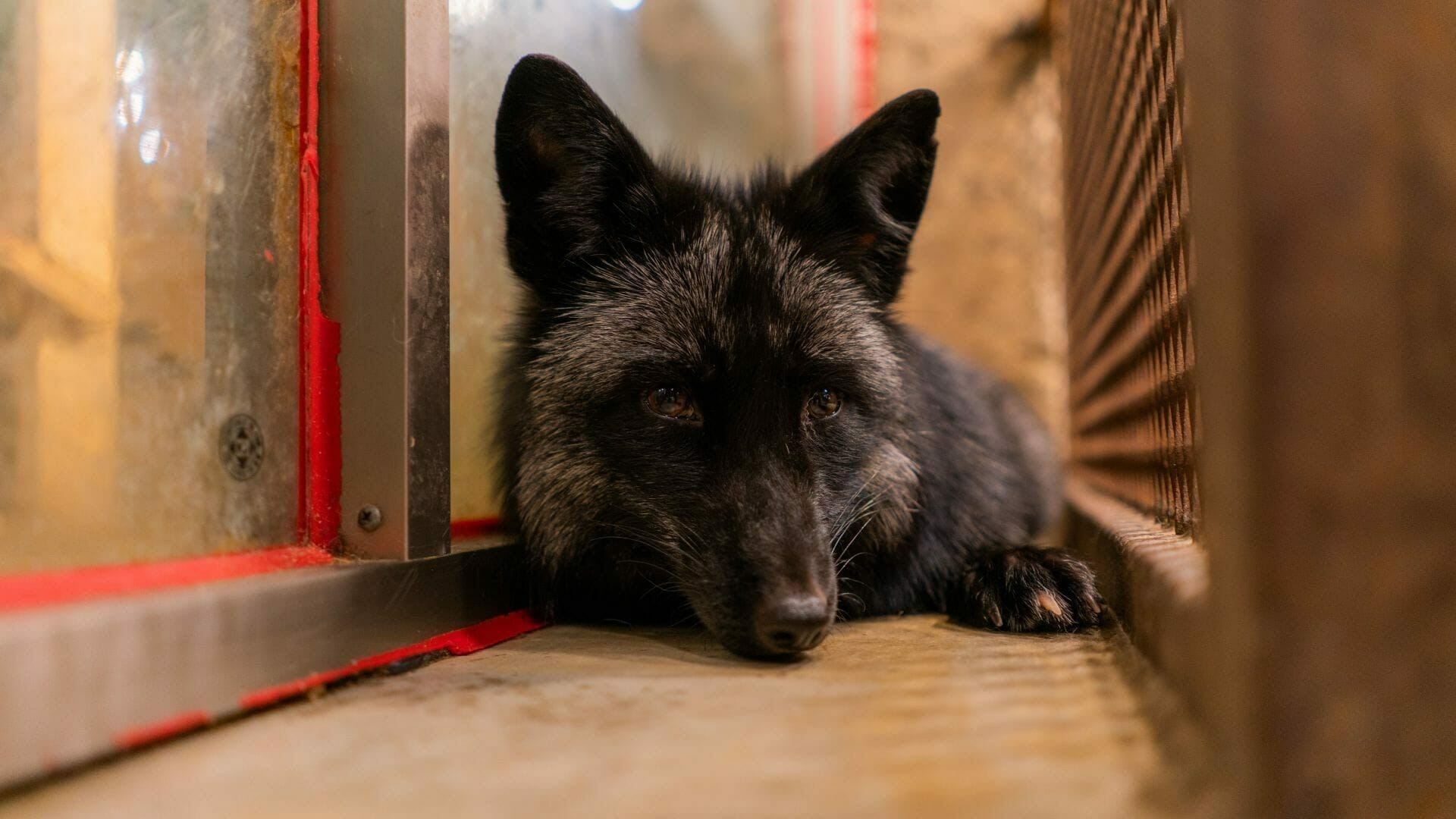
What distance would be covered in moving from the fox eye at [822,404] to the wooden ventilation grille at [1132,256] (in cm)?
68

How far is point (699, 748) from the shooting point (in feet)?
3.53

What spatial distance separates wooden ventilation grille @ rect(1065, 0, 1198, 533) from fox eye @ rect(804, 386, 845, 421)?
68cm

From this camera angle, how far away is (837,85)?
438cm

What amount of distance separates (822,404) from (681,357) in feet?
1.13

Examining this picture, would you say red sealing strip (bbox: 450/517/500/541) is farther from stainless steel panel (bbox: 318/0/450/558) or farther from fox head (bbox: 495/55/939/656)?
stainless steel panel (bbox: 318/0/450/558)

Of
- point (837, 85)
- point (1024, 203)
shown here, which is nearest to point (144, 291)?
point (837, 85)

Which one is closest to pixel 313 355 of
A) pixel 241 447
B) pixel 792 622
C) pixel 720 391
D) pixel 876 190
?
pixel 241 447

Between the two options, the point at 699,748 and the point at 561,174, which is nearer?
the point at 699,748

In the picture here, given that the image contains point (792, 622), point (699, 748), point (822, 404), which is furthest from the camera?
point (822, 404)

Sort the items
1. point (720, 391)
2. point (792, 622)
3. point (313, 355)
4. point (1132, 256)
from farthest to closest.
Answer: point (1132, 256), point (720, 391), point (313, 355), point (792, 622)

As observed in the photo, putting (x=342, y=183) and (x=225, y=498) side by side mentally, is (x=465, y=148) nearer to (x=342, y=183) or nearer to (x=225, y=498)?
(x=342, y=183)

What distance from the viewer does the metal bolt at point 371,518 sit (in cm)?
168

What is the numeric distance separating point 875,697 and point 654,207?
1238 mm

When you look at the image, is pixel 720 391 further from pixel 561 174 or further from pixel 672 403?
pixel 561 174
